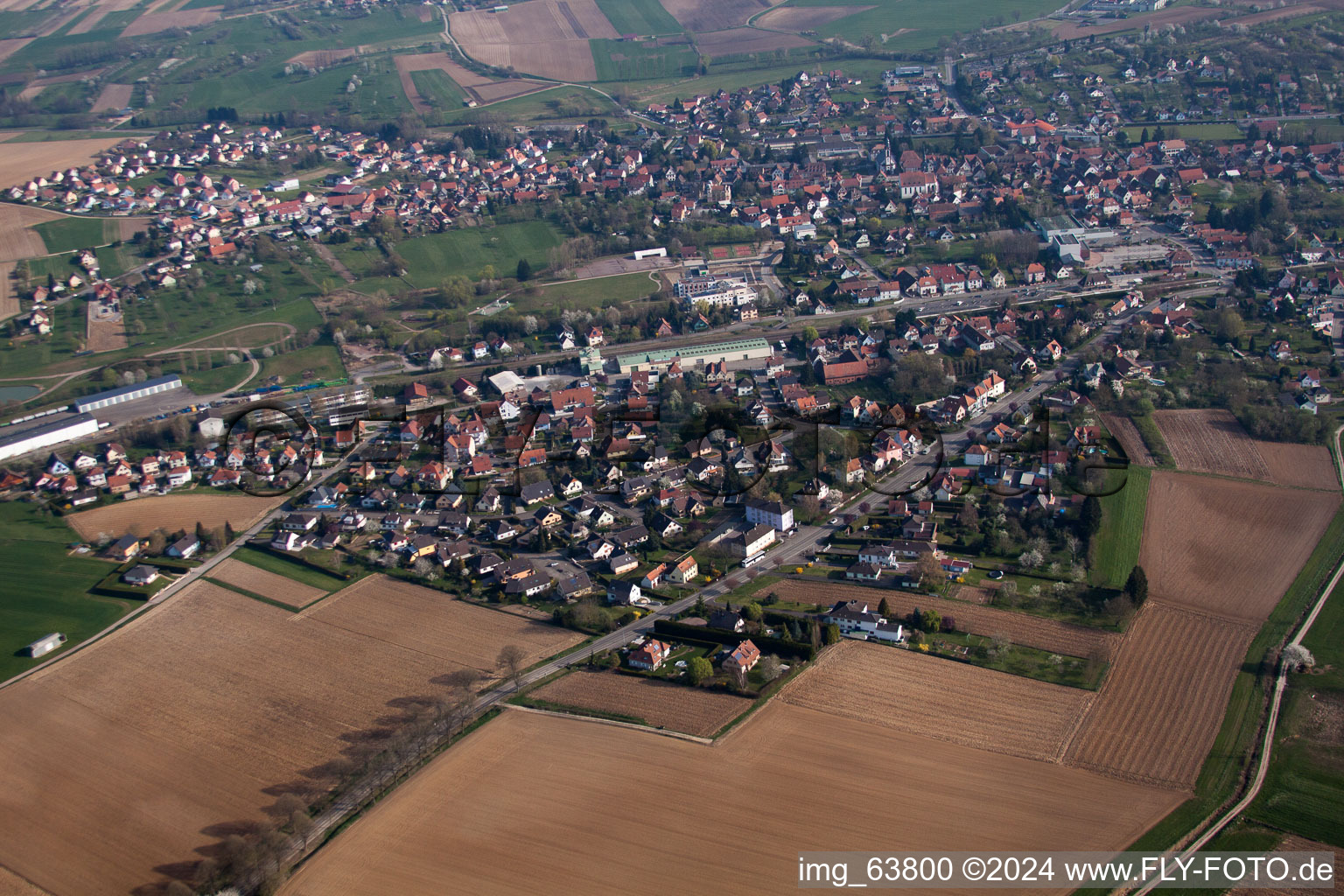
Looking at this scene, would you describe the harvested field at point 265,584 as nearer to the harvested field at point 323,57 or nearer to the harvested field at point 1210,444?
the harvested field at point 1210,444

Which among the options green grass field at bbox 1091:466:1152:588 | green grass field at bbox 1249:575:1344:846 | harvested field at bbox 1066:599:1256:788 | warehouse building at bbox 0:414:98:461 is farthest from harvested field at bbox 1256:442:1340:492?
warehouse building at bbox 0:414:98:461

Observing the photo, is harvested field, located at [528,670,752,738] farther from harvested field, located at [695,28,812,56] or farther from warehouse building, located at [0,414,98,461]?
harvested field, located at [695,28,812,56]

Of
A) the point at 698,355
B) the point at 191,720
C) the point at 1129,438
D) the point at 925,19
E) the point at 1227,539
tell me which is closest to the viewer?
the point at 191,720

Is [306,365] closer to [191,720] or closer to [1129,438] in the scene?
[191,720]

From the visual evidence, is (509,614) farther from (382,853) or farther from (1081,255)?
(1081,255)

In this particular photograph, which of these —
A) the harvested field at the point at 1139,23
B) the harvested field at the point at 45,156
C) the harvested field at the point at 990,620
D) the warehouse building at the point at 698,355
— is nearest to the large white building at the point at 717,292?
the warehouse building at the point at 698,355

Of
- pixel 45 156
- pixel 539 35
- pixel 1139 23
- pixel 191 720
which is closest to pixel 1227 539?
pixel 191 720
